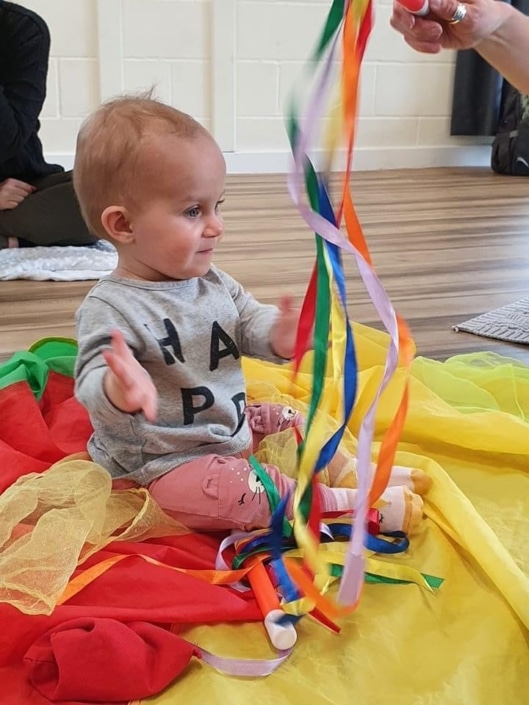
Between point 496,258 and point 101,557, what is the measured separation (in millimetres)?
1649

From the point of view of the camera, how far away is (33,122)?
2.08 meters

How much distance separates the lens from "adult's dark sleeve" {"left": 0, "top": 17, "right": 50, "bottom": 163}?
2002 millimetres

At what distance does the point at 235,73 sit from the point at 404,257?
1582 millimetres

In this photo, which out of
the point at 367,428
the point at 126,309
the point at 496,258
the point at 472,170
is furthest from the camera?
the point at 472,170

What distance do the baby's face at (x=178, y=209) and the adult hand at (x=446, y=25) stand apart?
30 centimetres

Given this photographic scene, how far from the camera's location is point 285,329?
943 millimetres

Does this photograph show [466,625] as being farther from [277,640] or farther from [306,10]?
[306,10]

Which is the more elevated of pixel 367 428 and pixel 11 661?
pixel 367 428

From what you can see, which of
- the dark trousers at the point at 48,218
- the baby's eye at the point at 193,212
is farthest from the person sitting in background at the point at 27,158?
the baby's eye at the point at 193,212

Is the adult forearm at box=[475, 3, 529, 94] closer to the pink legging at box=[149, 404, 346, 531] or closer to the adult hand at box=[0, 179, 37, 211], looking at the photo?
the pink legging at box=[149, 404, 346, 531]

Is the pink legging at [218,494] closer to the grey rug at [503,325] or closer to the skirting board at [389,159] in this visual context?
the grey rug at [503,325]

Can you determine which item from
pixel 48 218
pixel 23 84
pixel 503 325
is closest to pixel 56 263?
pixel 48 218

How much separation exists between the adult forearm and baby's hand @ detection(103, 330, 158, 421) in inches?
28.7

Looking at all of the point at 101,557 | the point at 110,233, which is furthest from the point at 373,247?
the point at 101,557
